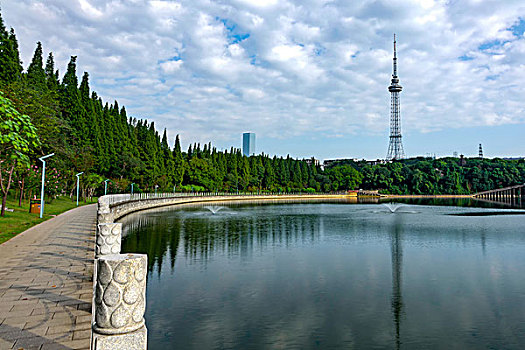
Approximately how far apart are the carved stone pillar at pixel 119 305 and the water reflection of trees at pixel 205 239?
8519 millimetres

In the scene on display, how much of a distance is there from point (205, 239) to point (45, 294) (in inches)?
466

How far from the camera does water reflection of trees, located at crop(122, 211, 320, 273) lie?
1519 centimetres

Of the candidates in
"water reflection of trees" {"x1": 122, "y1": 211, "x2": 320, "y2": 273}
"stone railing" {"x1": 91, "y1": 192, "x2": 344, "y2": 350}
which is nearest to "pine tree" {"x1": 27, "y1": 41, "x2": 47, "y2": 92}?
"water reflection of trees" {"x1": 122, "y1": 211, "x2": 320, "y2": 273}

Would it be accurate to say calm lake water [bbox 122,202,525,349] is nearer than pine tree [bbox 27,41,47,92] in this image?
Yes

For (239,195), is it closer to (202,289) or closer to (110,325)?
(202,289)

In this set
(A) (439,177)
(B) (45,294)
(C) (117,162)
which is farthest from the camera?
(A) (439,177)

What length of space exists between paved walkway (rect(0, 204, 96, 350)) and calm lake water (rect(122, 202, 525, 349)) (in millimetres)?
1589

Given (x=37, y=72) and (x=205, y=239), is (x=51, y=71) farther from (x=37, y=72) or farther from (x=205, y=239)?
(x=205, y=239)

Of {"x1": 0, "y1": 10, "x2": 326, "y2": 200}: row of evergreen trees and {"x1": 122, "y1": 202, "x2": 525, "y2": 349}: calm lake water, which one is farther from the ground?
{"x1": 0, "y1": 10, "x2": 326, "y2": 200}: row of evergreen trees

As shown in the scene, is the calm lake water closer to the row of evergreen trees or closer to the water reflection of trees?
the water reflection of trees

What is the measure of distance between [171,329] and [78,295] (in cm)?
204

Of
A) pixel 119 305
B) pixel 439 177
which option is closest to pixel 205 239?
pixel 119 305

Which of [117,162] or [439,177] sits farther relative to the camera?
[439,177]

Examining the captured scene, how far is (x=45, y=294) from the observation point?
7.39 metres
